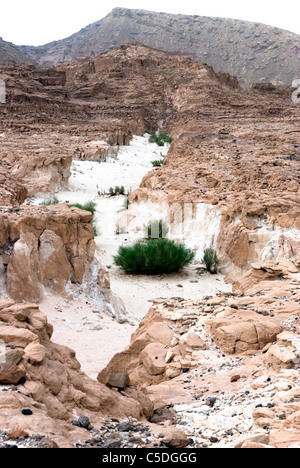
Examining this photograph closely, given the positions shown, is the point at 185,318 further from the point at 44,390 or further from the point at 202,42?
the point at 202,42

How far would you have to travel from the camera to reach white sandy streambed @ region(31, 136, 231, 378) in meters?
5.46

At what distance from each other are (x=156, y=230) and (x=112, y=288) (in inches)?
124

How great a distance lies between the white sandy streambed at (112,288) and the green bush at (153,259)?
17 centimetres

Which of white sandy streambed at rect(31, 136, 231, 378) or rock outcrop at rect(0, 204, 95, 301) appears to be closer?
white sandy streambed at rect(31, 136, 231, 378)

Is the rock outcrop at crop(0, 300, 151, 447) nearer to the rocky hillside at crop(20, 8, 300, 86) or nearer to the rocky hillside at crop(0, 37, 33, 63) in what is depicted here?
the rocky hillside at crop(0, 37, 33, 63)

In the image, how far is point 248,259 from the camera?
933 cm

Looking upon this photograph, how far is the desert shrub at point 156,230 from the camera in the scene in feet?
36.6

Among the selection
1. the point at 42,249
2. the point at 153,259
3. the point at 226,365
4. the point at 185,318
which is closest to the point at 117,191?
the point at 153,259

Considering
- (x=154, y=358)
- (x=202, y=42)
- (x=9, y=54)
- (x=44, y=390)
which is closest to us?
(x=44, y=390)

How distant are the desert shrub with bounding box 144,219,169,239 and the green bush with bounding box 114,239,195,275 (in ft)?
5.13

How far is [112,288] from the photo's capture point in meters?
8.32

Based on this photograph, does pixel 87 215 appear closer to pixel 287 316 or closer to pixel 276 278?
pixel 276 278

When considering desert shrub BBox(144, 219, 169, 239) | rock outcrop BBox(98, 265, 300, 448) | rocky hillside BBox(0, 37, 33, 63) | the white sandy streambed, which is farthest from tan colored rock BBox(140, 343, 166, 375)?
rocky hillside BBox(0, 37, 33, 63)

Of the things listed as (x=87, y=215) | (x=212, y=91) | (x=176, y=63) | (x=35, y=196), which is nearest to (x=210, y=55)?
(x=176, y=63)
